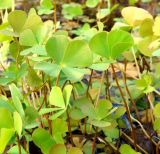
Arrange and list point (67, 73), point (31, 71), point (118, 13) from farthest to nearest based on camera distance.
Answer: point (118, 13), point (31, 71), point (67, 73)

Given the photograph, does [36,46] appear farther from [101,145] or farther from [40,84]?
[101,145]

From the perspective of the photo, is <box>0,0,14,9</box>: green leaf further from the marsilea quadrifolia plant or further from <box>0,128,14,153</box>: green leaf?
<box>0,128,14,153</box>: green leaf

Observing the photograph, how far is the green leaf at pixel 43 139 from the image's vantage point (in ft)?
2.00

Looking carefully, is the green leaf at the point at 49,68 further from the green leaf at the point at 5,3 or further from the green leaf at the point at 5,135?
the green leaf at the point at 5,3

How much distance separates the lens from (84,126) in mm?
739

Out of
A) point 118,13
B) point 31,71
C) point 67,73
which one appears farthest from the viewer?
point 118,13

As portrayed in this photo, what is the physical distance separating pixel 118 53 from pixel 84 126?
0.18 meters

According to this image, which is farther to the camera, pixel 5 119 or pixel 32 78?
pixel 32 78

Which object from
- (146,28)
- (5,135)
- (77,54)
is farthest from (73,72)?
(146,28)

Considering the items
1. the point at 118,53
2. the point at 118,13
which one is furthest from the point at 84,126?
the point at 118,13

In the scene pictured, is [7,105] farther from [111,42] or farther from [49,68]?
[111,42]

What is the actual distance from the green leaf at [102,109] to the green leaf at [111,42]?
9cm

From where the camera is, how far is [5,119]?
1.82 ft

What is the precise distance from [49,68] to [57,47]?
0.13ft
